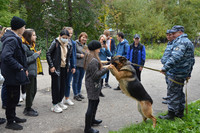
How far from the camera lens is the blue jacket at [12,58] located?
332 centimetres

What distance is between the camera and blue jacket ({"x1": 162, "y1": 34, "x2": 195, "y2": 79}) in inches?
151

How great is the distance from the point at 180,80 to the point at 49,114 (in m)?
3.27

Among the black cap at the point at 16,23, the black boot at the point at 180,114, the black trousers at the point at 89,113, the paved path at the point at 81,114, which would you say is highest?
the black cap at the point at 16,23

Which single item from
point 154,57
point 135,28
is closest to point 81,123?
point 154,57

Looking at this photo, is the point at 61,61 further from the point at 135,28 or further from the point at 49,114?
the point at 135,28

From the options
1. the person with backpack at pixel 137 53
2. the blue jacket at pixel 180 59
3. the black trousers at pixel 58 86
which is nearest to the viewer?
the blue jacket at pixel 180 59

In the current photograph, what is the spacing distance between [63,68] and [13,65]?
1462 mm

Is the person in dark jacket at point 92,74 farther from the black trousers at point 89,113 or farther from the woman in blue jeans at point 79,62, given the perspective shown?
the woman in blue jeans at point 79,62

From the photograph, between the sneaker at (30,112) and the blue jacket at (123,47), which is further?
the blue jacket at (123,47)

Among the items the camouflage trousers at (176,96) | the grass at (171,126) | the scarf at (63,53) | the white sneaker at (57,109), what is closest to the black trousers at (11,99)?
the white sneaker at (57,109)

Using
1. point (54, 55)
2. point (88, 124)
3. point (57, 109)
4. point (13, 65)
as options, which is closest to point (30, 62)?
point (54, 55)

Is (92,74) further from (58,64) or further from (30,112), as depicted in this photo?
(30,112)

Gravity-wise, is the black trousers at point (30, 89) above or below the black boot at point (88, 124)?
above

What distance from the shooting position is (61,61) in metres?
4.54
